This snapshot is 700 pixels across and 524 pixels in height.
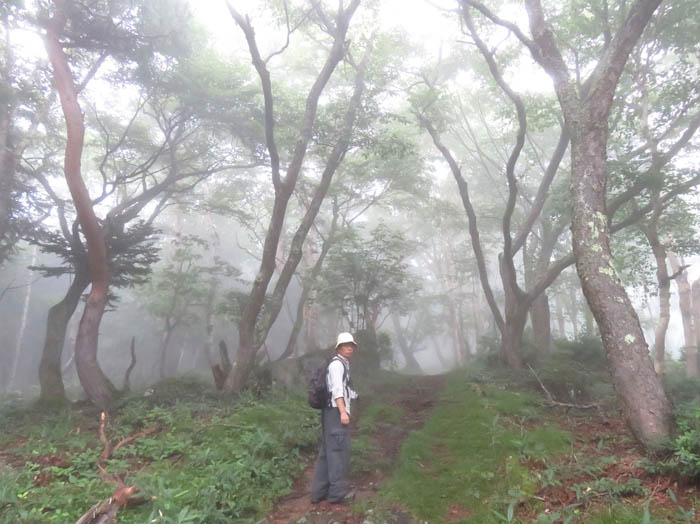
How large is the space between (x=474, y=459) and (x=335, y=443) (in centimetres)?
202

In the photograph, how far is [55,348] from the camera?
425 inches

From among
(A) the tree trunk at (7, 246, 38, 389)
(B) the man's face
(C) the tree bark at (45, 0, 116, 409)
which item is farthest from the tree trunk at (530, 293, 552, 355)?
(A) the tree trunk at (7, 246, 38, 389)

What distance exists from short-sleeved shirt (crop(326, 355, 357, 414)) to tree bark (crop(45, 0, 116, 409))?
286 inches

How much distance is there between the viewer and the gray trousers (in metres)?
5.20

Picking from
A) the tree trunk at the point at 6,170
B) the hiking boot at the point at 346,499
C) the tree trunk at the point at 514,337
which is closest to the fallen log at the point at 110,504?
the hiking boot at the point at 346,499

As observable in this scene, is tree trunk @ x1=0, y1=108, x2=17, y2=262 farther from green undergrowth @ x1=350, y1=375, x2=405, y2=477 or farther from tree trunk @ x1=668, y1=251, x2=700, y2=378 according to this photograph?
tree trunk @ x1=668, y1=251, x2=700, y2=378

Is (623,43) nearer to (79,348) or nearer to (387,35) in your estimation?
(387,35)

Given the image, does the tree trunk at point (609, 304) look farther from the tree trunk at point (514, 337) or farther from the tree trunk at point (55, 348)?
the tree trunk at point (55, 348)

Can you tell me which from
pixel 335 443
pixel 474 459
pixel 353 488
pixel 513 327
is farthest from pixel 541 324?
pixel 335 443

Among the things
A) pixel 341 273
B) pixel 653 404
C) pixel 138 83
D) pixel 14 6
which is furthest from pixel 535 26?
pixel 14 6

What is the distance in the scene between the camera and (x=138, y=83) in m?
12.9

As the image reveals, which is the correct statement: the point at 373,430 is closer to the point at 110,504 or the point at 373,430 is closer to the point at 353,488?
the point at 353,488

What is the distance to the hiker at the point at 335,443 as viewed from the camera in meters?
5.21

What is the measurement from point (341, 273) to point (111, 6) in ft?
→ 34.0
